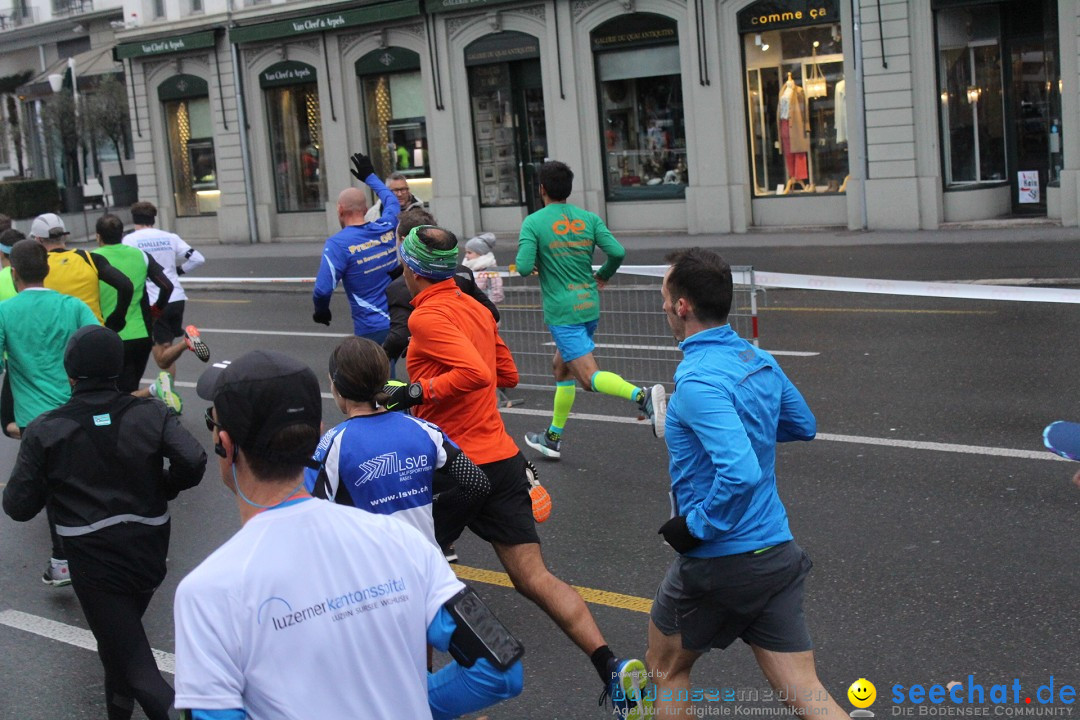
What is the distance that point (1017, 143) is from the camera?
21.0 m

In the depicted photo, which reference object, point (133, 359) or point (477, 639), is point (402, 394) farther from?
point (133, 359)

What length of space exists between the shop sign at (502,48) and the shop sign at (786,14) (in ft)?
14.6

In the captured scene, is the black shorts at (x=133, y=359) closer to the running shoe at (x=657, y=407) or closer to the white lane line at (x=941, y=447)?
the running shoe at (x=657, y=407)

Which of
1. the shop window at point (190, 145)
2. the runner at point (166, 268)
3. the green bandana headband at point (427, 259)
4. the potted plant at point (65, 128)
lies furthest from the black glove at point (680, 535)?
the potted plant at point (65, 128)

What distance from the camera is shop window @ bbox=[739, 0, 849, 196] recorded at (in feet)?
70.9

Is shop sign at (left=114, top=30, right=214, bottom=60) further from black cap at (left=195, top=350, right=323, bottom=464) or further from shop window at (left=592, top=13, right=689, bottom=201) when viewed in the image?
black cap at (left=195, top=350, right=323, bottom=464)

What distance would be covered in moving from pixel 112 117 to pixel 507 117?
14923 mm

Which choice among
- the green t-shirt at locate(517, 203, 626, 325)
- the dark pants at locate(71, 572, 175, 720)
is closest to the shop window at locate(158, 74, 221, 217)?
the green t-shirt at locate(517, 203, 626, 325)

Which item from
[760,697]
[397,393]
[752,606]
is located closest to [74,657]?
[397,393]

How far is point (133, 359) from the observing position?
30.7ft

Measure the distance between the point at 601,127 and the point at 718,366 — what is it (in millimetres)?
20884

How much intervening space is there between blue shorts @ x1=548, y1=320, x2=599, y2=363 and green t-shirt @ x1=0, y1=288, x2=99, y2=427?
3.01 meters

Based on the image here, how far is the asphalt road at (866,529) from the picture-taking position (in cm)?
523

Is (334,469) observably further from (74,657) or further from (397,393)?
(74,657)
